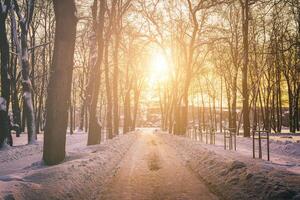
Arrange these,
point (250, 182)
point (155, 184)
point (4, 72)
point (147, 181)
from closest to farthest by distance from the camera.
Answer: point (250, 182) → point (155, 184) → point (147, 181) → point (4, 72)

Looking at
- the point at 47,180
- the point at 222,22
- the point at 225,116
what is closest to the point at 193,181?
the point at 47,180

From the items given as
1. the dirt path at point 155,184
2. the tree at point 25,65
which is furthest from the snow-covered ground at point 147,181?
the tree at point 25,65

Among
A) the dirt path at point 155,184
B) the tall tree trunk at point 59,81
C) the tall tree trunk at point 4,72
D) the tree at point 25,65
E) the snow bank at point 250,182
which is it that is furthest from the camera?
the tree at point 25,65

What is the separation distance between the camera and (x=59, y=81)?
10.7 m

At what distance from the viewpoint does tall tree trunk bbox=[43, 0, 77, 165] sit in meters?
10.7

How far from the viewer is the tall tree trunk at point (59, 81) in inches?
420

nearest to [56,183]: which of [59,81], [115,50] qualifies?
[59,81]

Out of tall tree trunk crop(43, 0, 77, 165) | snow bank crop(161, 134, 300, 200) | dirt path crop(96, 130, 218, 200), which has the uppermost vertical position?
tall tree trunk crop(43, 0, 77, 165)

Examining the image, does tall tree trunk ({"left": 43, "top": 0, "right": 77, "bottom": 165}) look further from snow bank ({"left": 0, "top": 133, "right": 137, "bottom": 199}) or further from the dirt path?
the dirt path

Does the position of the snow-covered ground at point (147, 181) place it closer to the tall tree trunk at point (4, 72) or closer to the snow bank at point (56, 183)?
the snow bank at point (56, 183)

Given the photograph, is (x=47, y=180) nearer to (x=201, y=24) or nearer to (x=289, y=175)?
(x=289, y=175)

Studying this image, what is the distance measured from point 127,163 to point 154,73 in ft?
135

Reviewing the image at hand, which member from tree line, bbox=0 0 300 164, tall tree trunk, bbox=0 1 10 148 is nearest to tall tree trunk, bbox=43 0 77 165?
tree line, bbox=0 0 300 164

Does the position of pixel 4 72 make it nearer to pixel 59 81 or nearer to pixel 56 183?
pixel 59 81
